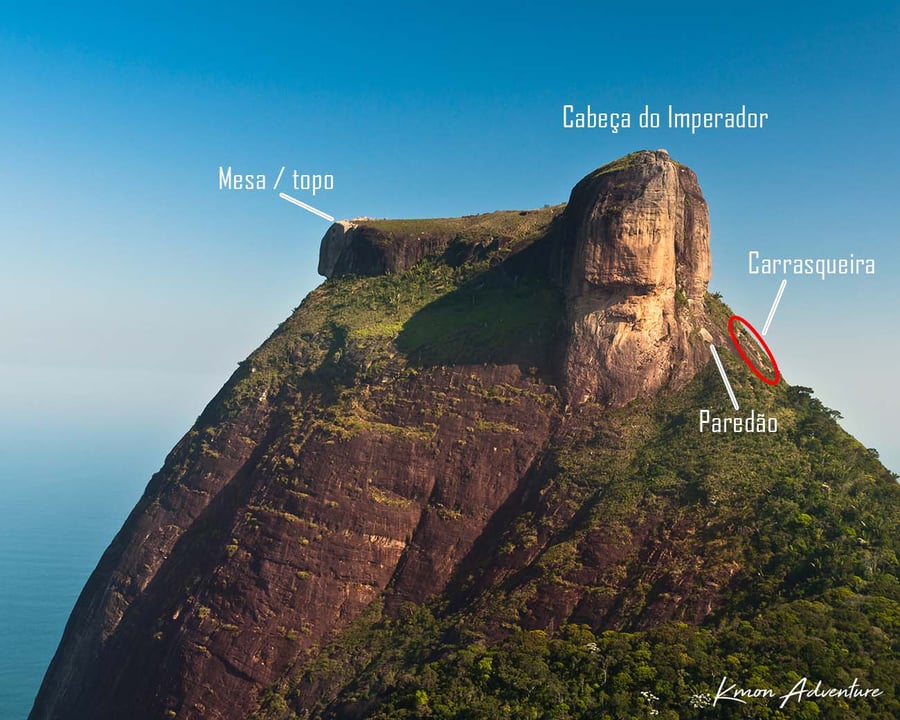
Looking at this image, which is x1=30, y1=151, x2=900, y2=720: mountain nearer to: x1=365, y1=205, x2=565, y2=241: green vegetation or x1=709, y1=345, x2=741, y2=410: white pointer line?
x1=709, y1=345, x2=741, y2=410: white pointer line

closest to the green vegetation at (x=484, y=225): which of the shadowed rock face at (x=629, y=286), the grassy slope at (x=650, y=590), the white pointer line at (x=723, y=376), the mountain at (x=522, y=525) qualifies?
the mountain at (x=522, y=525)

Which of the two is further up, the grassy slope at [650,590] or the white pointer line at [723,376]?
the white pointer line at [723,376]

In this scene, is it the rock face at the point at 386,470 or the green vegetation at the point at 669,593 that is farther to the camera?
the rock face at the point at 386,470

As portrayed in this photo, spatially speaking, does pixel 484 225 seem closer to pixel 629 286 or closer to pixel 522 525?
pixel 629 286

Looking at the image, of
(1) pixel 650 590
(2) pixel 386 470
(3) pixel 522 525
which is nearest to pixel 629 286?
(3) pixel 522 525

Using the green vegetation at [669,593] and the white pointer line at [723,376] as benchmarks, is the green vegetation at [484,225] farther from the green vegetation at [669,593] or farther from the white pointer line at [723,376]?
the green vegetation at [669,593]

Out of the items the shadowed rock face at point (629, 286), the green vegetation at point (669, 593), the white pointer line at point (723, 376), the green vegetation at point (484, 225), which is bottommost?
the green vegetation at point (669, 593)

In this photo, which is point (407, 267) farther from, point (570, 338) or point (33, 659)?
point (33, 659)

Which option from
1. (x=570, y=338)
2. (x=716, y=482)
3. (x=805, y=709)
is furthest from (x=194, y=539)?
(x=805, y=709)
